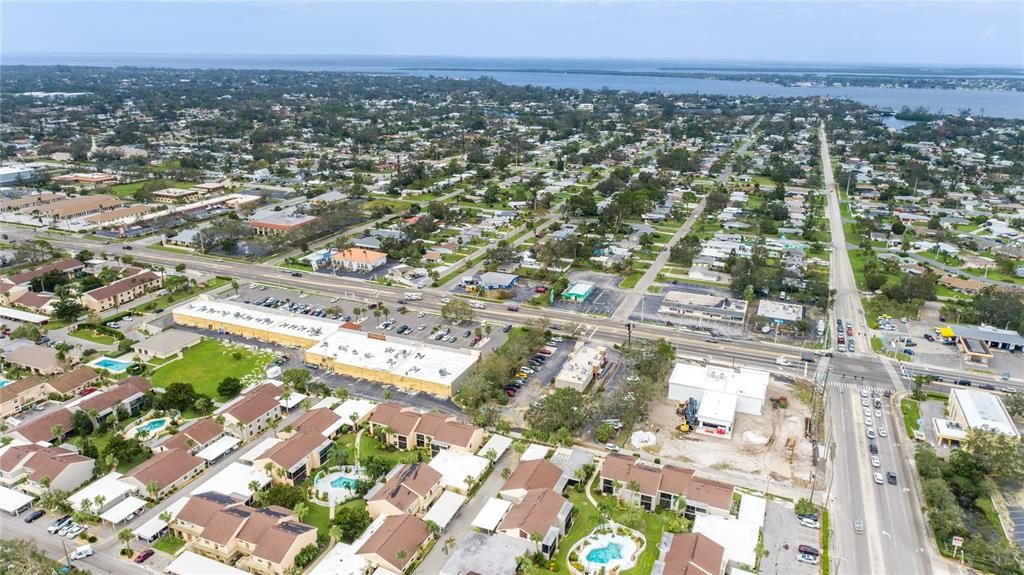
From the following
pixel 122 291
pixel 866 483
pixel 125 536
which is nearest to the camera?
pixel 125 536

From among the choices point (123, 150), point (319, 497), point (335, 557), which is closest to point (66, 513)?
point (319, 497)

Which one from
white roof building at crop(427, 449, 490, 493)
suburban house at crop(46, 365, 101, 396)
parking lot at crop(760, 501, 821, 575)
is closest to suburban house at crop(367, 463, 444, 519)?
white roof building at crop(427, 449, 490, 493)

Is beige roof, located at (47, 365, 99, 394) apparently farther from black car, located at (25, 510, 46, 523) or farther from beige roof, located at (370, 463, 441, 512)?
beige roof, located at (370, 463, 441, 512)

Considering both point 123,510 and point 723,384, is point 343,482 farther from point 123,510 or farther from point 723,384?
point 723,384

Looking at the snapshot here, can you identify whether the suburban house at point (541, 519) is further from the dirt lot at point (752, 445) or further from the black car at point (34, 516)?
the black car at point (34, 516)

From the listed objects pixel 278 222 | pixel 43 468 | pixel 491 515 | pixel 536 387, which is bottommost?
pixel 536 387

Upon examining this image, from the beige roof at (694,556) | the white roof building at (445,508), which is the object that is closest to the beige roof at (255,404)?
the white roof building at (445,508)

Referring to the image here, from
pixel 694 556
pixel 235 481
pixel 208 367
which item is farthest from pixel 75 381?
pixel 694 556
